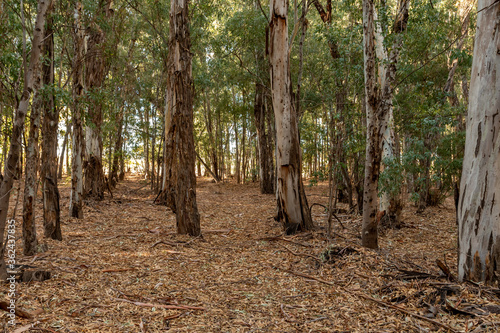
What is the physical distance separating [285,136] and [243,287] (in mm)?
3653

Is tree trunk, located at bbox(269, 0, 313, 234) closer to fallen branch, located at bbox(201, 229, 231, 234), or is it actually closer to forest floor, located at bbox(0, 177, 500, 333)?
forest floor, located at bbox(0, 177, 500, 333)

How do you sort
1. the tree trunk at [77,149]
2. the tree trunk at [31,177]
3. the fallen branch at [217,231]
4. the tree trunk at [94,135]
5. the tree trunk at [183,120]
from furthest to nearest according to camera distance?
1. the tree trunk at [94,135]
2. the tree trunk at [77,149]
3. the fallen branch at [217,231]
4. the tree trunk at [183,120]
5. the tree trunk at [31,177]

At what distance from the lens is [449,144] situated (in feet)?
40.4

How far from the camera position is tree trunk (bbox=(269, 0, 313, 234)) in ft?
23.7

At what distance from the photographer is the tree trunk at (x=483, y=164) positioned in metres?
3.75

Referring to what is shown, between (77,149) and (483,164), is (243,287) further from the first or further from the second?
(77,149)

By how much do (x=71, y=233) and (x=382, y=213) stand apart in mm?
6670

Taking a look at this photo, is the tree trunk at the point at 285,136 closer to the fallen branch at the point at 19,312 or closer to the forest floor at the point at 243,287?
the forest floor at the point at 243,287

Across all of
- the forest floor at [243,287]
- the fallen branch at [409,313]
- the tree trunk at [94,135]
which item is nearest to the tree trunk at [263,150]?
the tree trunk at [94,135]

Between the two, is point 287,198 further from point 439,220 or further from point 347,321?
point 439,220

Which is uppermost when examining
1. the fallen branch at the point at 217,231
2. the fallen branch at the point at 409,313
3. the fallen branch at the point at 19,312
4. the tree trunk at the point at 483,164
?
the tree trunk at the point at 483,164

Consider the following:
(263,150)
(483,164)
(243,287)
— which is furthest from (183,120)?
(263,150)

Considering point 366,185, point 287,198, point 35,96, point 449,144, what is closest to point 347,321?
point 366,185

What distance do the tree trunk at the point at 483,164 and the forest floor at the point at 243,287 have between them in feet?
1.14
